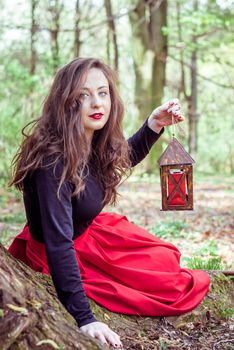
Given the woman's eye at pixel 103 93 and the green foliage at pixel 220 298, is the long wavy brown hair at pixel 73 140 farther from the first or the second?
the green foliage at pixel 220 298

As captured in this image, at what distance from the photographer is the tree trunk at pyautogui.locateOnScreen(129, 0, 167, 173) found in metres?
13.3

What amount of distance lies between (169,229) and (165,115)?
2728mm

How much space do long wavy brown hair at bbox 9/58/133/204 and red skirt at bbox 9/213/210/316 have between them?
0.22 m

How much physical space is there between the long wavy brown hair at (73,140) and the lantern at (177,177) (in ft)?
0.78

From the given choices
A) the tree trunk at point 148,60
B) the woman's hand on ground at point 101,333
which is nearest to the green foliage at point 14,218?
the woman's hand on ground at point 101,333

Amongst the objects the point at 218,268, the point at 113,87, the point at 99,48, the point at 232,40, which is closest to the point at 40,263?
the point at 113,87

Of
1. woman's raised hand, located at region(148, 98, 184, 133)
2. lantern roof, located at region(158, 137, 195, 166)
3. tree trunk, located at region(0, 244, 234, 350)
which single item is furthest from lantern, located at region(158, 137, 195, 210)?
tree trunk, located at region(0, 244, 234, 350)

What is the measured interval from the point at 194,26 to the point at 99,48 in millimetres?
6720

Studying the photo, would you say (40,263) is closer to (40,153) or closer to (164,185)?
(40,153)

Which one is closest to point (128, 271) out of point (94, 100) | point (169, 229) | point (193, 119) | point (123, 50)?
point (94, 100)

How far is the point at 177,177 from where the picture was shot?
2756 mm

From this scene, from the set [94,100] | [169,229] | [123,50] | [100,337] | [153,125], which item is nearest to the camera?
[100,337]

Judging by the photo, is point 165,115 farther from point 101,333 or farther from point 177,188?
point 101,333

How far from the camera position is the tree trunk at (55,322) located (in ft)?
5.87
